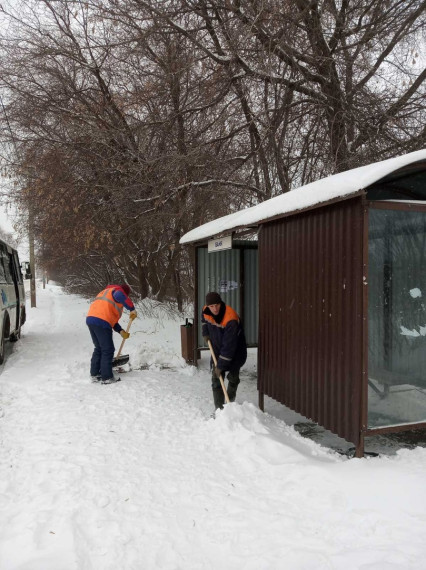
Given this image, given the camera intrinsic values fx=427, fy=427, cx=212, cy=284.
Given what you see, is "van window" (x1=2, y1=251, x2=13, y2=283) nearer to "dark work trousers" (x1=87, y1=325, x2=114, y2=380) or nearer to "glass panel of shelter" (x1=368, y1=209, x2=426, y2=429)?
"dark work trousers" (x1=87, y1=325, x2=114, y2=380)

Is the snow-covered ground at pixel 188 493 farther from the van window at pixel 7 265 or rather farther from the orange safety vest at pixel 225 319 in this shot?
the van window at pixel 7 265

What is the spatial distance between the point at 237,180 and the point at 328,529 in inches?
347

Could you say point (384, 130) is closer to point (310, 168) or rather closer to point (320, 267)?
point (310, 168)

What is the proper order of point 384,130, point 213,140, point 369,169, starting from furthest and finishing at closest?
point 213,140 < point 384,130 < point 369,169

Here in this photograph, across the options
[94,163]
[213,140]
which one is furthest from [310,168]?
[94,163]

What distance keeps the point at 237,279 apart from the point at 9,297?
4.92 m

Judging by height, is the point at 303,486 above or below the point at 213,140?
below

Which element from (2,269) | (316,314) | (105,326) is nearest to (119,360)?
(105,326)

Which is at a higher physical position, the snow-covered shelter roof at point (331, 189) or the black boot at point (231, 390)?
the snow-covered shelter roof at point (331, 189)

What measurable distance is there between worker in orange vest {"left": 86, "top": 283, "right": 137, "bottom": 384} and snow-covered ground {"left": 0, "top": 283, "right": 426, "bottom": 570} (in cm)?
87

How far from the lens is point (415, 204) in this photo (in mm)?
3902

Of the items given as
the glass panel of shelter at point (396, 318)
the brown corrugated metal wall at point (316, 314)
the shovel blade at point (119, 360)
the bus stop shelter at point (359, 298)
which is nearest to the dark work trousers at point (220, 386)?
the brown corrugated metal wall at point (316, 314)

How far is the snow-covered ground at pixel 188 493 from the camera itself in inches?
104

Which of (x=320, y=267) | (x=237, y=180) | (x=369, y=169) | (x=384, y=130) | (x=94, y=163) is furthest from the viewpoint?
(x=94, y=163)
